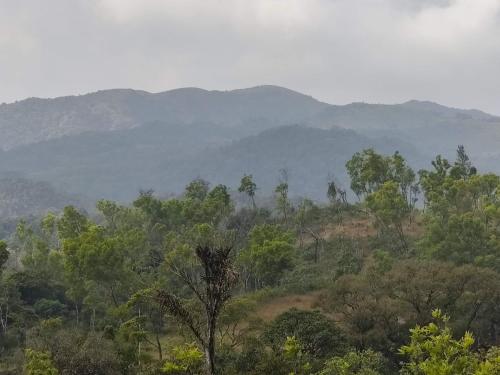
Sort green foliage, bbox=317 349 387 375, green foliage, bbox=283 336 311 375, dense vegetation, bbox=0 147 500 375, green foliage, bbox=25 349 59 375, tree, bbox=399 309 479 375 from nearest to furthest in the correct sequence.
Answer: tree, bbox=399 309 479 375 → green foliage, bbox=317 349 387 375 → dense vegetation, bbox=0 147 500 375 → green foliage, bbox=283 336 311 375 → green foliage, bbox=25 349 59 375

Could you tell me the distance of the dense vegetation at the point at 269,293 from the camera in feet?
75.2

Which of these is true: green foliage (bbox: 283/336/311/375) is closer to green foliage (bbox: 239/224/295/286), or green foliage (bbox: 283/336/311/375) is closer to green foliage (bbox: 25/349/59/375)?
green foliage (bbox: 25/349/59/375)

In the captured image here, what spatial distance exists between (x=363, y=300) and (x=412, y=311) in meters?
3.47

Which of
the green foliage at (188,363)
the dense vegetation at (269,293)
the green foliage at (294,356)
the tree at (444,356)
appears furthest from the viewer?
the green foliage at (294,356)

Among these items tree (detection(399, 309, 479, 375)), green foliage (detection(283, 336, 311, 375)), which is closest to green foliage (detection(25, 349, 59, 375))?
green foliage (detection(283, 336, 311, 375))

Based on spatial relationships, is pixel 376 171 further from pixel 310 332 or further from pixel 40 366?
pixel 40 366

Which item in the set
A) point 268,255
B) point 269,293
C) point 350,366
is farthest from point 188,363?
point 268,255

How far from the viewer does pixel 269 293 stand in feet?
189

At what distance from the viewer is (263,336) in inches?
1403

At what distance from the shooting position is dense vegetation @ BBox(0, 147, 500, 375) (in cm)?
2292

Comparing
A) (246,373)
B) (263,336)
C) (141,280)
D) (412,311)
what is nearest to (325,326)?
(263,336)

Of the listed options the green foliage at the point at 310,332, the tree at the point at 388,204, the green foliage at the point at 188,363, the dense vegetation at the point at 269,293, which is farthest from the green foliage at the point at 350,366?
the tree at the point at 388,204

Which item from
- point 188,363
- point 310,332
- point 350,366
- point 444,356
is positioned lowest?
point 310,332

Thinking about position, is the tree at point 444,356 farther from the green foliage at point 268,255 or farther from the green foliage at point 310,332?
the green foliage at point 268,255
